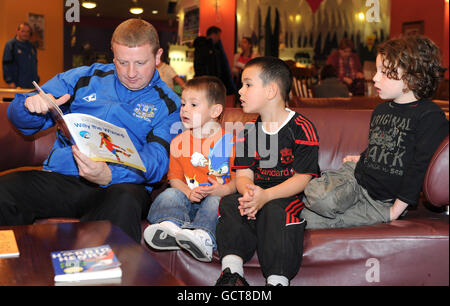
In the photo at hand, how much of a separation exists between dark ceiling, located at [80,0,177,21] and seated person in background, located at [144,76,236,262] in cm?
292

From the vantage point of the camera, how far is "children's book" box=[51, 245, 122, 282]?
1077mm

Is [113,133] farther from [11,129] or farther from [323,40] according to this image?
[323,40]

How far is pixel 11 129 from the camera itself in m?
2.27

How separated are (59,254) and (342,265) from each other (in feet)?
3.17

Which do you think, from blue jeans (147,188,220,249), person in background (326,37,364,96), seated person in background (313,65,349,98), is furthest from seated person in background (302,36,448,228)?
person in background (326,37,364,96)

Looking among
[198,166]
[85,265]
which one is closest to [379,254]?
[198,166]

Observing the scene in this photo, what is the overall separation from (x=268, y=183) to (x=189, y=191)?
0.33 m

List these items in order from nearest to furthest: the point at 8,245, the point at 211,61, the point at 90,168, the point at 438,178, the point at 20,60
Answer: the point at 8,245
the point at 438,178
the point at 90,168
the point at 211,61
the point at 20,60

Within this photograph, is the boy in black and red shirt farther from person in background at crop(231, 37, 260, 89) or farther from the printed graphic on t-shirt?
person in background at crop(231, 37, 260, 89)

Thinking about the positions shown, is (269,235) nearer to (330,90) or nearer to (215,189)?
(215,189)

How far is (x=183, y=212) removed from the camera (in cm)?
179

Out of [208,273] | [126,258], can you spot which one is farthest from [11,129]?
[126,258]

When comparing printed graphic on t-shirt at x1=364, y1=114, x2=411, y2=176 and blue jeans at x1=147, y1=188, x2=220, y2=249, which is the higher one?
printed graphic on t-shirt at x1=364, y1=114, x2=411, y2=176

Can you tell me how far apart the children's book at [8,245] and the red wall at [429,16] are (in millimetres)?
8007
